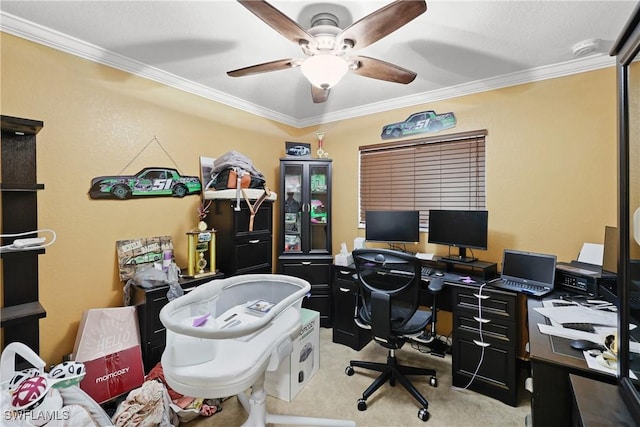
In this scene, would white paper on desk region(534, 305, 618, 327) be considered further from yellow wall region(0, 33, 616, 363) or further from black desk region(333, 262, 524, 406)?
yellow wall region(0, 33, 616, 363)

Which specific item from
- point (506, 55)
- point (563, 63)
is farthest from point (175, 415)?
point (563, 63)

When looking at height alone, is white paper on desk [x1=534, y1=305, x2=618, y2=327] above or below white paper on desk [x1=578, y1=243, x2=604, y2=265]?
below

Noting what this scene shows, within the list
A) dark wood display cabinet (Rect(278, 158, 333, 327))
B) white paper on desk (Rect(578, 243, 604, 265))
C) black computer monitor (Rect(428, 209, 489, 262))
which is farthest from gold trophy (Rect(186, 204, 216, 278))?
white paper on desk (Rect(578, 243, 604, 265))

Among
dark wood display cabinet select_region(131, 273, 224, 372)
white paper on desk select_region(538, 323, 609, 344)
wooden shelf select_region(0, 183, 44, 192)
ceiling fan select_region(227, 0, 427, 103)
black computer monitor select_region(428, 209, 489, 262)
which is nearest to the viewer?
ceiling fan select_region(227, 0, 427, 103)

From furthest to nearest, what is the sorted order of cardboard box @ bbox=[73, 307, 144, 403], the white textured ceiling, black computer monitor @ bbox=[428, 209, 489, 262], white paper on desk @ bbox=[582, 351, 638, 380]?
black computer monitor @ bbox=[428, 209, 489, 262] < cardboard box @ bbox=[73, 307, 144, 403] < the white textured ceiling < white paper on desk @ bbox=[582, 351, 638, 380]

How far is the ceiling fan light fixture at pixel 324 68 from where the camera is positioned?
1454 millimetres

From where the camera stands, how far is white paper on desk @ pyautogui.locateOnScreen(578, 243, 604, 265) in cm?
197

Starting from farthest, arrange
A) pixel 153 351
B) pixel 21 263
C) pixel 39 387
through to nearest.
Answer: pixel 153 351
pixel 21 263
pixel 39 387

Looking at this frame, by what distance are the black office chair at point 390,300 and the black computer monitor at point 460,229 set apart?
733 millimetres

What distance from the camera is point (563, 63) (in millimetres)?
2092

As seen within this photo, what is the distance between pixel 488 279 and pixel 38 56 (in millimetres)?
3571

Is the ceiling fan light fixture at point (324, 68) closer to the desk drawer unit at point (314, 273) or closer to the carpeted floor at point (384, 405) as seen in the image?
the desk drawer unit at point (314, 273)

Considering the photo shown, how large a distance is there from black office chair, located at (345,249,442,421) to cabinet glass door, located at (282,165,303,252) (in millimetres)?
1332

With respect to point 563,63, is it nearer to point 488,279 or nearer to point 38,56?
point 488,279
